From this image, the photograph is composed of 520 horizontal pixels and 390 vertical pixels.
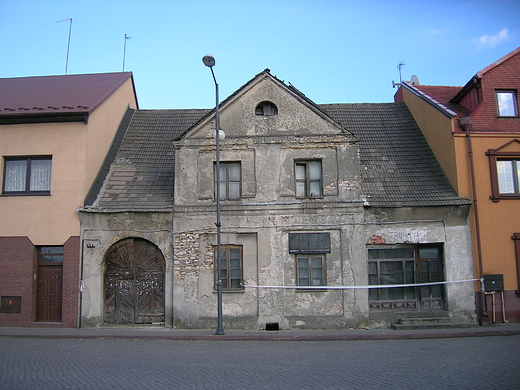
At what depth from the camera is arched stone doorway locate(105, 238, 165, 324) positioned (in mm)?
17188

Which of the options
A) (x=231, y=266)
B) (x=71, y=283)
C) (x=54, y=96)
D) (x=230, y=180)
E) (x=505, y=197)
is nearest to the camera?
(x=231, y=266)

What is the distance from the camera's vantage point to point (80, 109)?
17641 millimetres

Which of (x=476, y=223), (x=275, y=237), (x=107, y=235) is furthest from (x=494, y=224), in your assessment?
(x=107, y=235)

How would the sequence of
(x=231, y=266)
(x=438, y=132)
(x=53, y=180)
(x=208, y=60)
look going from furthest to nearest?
1. (x=438, y=132)
2. (x=53, y=180)
3. (x=231, y=266)
4. (x=208, y=60)

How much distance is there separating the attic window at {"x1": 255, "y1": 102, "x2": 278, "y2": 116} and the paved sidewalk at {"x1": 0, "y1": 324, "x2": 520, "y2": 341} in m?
7.69

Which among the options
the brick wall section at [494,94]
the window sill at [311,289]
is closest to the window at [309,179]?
the window sill at [311,289]

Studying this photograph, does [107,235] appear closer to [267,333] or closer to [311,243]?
[267,333]

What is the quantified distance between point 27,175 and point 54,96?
364 cm

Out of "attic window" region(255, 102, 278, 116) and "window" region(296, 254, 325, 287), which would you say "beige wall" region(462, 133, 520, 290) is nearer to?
"window" region(296, 254, 325, 287)

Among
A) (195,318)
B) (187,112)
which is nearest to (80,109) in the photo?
(187,112)

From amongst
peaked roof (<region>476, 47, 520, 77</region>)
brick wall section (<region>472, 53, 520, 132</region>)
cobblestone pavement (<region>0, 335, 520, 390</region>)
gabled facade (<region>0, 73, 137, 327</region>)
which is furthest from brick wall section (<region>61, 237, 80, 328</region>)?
peaked roof (<region>476, 47, 520, 77</region>)

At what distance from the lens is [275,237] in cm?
1691

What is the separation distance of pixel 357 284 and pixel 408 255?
2293 mm

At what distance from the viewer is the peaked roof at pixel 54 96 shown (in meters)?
17.7
